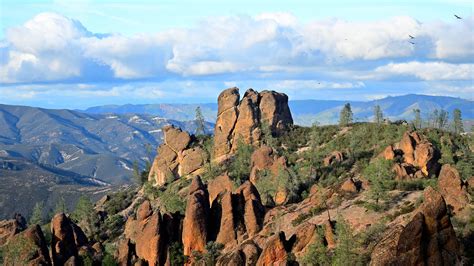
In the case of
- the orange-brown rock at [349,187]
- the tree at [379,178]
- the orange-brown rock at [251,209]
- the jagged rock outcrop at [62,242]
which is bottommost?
the jagged rock outcrop at [62,242]

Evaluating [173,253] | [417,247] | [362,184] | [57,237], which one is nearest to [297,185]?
[362,184]

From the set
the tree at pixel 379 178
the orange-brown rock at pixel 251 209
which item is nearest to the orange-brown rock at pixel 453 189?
the tree at pixel 379 178

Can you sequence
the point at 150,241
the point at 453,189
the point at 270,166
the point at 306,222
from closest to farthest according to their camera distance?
the point at 453,189 < the point at 306,222 < the point at 150,241 < the point at 270,166

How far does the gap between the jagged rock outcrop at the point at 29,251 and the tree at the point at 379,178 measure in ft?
199

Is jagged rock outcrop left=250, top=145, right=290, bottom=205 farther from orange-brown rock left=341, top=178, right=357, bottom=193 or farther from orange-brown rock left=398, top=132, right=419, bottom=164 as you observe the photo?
orange-brown rock left=398, top=132, right=419, bottom=164

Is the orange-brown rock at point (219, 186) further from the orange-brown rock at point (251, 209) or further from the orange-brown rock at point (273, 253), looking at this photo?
the orange-brown rock at point (273, 253)

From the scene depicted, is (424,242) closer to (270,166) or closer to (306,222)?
(306,222)

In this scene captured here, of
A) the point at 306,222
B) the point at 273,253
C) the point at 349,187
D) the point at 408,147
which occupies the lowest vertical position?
the point at 273,253

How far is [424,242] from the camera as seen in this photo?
217ft

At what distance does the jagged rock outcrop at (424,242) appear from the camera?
212 ft

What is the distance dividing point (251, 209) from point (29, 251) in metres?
41.8

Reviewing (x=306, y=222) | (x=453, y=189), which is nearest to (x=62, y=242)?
(x=306, y=222)

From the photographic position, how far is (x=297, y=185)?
137125 millimetres

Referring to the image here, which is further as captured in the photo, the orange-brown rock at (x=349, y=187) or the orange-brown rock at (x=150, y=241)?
the orange-brown rock at (x=349, y=187)
